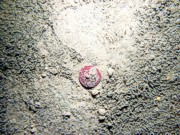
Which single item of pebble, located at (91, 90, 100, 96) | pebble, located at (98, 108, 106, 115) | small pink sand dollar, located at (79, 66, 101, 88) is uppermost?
small pink sand dollar, located at (79, 66, 101, 88)

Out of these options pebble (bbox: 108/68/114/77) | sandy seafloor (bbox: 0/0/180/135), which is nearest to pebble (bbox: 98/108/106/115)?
sandy seafloor (bbox: 0/0/180/135)

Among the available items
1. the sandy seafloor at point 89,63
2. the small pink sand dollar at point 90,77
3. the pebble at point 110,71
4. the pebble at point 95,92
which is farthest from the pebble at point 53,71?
the pebble at point 110,71

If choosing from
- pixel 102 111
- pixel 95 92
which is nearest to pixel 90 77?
pixel 95 92

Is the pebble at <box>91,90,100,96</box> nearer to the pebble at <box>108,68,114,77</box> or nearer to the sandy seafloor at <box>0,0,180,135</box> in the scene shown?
the sandy seafloor at <box>0,0,180,135</box>

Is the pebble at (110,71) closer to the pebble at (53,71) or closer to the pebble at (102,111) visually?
the pebble at (102,111)

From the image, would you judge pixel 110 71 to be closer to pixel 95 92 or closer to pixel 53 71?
pixel 95 92
